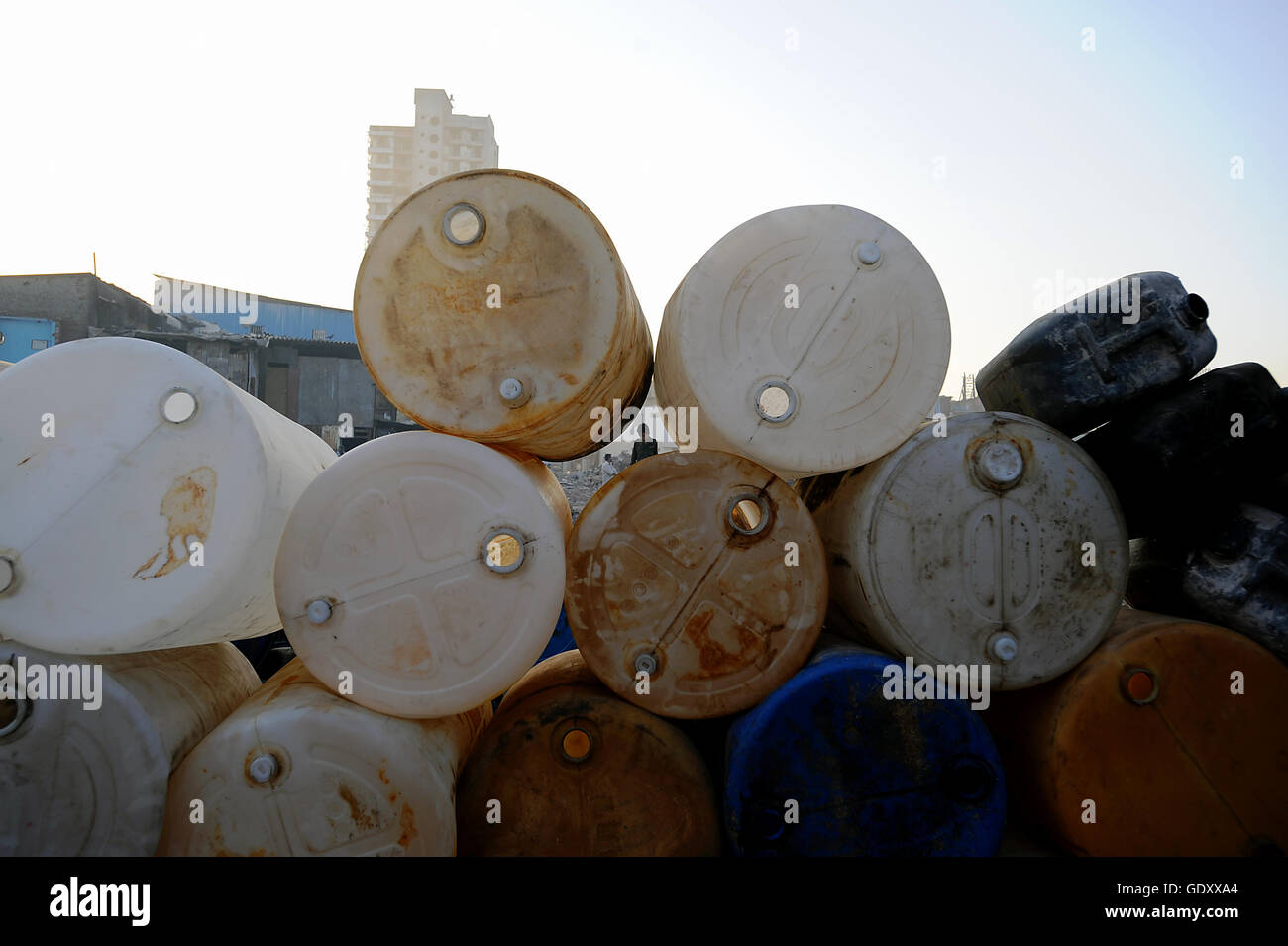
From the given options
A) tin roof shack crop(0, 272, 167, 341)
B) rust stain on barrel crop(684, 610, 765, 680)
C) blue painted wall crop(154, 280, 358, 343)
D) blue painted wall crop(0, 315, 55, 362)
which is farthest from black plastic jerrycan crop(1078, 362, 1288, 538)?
blue painted wall crop(154, 280, 358, 343)

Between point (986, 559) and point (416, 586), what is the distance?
163cm

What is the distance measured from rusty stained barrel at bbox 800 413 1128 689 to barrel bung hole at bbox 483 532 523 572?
100cm

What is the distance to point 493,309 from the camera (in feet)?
6.53

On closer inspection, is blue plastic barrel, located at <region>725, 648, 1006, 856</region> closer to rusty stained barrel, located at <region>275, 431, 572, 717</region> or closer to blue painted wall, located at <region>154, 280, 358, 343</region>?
rusty stained barrel, located at <region>275, 431, 572, 717</region>

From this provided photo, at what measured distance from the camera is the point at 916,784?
6.32 ft

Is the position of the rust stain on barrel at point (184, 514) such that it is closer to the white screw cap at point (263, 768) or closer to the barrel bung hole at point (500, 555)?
the white screw cap at point (263, 768)

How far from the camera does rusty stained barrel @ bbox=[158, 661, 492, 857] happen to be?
1.82 meters

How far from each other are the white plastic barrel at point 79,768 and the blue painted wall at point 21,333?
58.9 ft

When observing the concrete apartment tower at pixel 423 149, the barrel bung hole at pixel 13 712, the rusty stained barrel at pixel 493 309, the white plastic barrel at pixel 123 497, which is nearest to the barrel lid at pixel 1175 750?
the rusty stained barrel at pixel 493 309

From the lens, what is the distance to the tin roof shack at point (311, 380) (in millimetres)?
16797

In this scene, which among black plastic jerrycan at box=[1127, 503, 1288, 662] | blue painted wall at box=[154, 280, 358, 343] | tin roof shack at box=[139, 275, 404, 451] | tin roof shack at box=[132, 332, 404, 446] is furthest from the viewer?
blue painted wall at box=[154, 280, 358, 343]

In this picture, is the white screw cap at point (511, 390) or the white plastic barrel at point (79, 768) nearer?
the white plastic barrel at point (79, 768)
